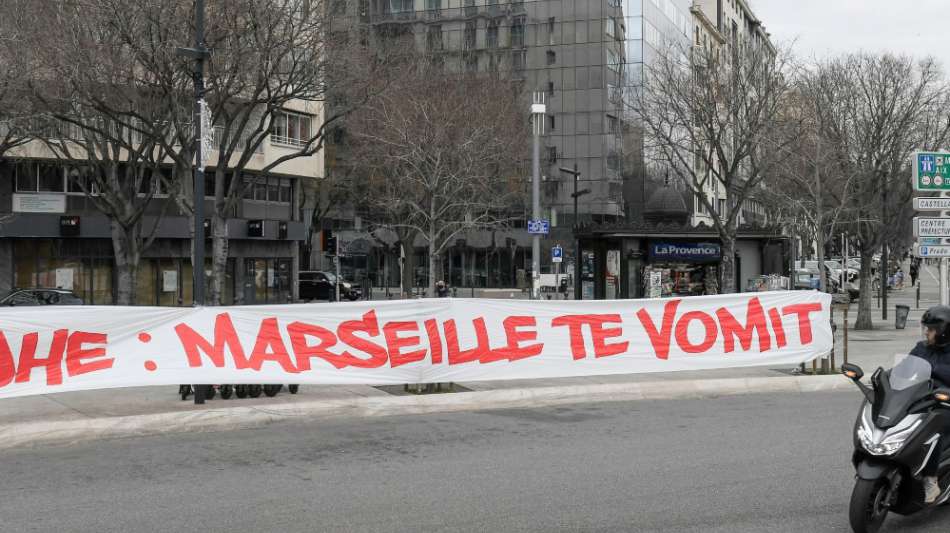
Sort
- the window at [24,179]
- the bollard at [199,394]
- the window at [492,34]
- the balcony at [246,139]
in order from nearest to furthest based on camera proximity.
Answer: the bollard at [199,394] → the window at [24,179] → the balcony at [246,139] → the window at [492,34]

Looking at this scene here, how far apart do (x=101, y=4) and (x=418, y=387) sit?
1198 cm

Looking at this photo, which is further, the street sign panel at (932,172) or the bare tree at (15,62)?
the bare tree at (15,62)

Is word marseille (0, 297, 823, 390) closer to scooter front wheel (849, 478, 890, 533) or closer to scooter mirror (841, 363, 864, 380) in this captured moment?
scooter mirror (841, 363, 864, 380)

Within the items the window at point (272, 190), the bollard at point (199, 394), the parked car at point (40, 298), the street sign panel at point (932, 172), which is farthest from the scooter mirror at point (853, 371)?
the window at point (272, 190)

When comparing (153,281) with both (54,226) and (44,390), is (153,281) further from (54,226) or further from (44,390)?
(44,390)

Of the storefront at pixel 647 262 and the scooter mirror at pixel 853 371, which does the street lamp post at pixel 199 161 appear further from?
the storefront at pixel 647 262

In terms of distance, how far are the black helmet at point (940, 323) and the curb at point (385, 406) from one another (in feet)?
23.9

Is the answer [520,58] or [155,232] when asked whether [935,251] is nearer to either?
[155,232]

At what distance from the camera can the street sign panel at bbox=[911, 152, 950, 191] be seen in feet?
52.0

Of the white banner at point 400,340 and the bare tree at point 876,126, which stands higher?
the bare tree at point 876,126

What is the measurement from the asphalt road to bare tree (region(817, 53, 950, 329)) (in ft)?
60.6

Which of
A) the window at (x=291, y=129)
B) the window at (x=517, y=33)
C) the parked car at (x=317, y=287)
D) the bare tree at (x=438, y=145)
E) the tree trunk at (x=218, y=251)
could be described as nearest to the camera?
the tree trunk at (x=218, y=251)

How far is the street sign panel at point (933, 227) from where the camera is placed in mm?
15891

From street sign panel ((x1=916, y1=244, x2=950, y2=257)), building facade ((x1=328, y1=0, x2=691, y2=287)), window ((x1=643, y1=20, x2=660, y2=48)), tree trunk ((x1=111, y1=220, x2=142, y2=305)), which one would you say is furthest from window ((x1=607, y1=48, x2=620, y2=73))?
street sign panel ((x1=916, y1=244, x2=950, y2=257))
